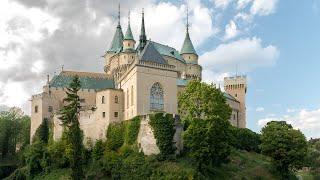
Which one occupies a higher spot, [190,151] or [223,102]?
[223,102]

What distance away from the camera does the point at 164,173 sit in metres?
50.7

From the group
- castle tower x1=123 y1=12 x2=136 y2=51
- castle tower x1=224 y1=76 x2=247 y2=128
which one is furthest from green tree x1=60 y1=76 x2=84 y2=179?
castle tower x1=224 y1=76 x2=247 y2=128

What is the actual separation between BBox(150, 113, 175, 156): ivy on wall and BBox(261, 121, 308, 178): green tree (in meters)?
13.3

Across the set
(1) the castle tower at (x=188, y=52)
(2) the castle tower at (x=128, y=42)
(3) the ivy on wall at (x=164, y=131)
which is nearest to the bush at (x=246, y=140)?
(3) the ivy on wall at (x=164, y=131)

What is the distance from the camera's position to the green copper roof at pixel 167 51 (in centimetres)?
8961

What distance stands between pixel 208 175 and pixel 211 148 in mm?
3754

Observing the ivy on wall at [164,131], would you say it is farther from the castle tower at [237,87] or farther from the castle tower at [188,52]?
the castle tower at [237,87]

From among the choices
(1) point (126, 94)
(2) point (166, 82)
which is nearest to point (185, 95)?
(2) point (166, 82)

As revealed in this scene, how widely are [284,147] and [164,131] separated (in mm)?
15792

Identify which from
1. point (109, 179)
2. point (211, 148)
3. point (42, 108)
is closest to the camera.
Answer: point (211, 148)

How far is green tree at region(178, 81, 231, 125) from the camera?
200ft

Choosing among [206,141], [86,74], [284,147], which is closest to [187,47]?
[86,74]

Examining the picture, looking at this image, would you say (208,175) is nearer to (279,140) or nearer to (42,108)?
(279,140)

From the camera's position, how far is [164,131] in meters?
54.8
